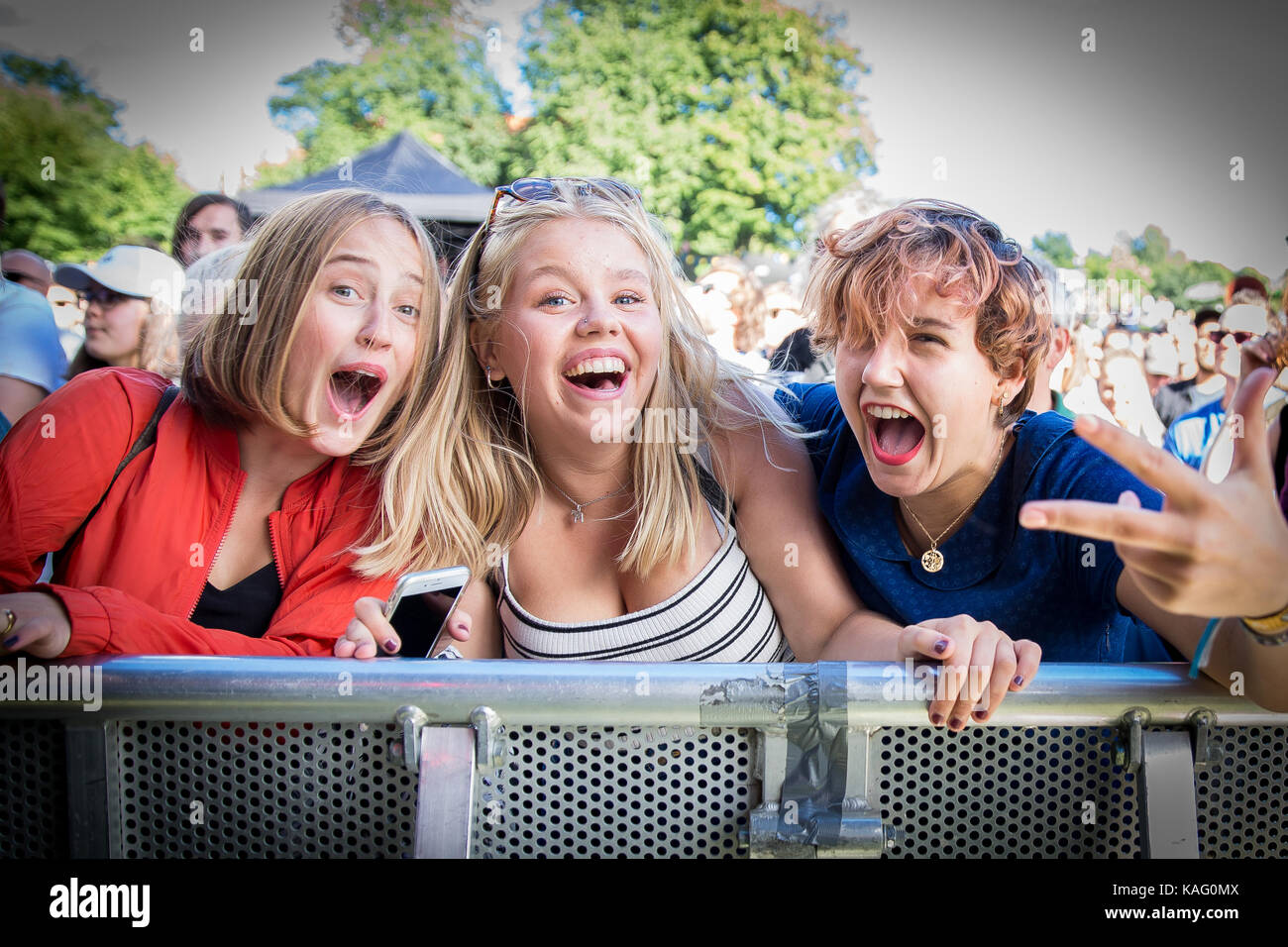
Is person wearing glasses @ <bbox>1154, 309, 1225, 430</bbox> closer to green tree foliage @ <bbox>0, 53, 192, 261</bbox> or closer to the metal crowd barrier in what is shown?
the metal crowd barrier

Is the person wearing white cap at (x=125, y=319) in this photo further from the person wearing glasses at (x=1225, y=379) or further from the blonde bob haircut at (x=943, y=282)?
the person wearing glasses at (x=1225, y=379)

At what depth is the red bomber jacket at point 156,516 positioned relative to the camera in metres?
1.92

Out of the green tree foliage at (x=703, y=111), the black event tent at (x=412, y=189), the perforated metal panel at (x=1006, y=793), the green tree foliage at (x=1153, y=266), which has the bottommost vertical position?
the perforated metal panel at (x=1006, y=793)

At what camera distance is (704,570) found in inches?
87.0

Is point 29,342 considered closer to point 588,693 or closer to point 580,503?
point 580,503

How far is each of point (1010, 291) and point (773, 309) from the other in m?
4.46

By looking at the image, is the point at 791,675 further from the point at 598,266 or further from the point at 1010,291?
the point at 598,266

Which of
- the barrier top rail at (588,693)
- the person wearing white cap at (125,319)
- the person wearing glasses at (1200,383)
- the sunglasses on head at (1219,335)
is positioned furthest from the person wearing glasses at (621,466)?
the sunglasses on head at (1219,335)

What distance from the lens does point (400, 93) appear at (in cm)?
1747

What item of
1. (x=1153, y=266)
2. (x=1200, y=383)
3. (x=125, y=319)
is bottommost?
(x=1200, y=383)

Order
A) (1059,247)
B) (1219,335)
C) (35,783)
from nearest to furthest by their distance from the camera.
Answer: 1. (35,783)
2. (1219,335)
3. (1059,247)

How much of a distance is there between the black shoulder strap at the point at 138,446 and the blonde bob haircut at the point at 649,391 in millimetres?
704

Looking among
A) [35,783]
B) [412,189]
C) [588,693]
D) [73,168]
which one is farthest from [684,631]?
[73,168]

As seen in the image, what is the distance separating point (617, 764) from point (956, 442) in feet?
3.42
